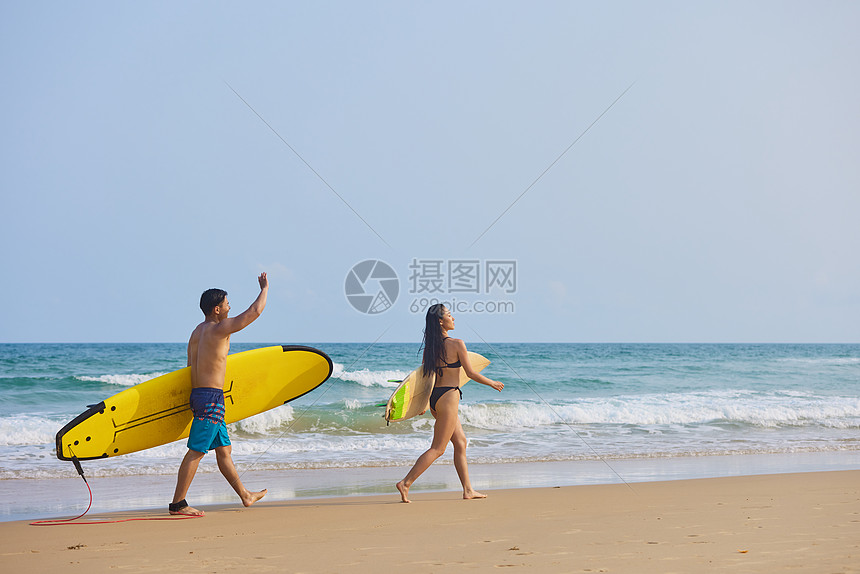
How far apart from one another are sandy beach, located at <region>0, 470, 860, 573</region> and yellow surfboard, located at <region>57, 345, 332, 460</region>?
535 millimetres

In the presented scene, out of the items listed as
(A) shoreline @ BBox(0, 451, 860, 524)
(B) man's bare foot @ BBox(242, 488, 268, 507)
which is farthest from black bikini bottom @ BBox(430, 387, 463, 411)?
(B) man's bare foot @ BBox(242, 488, 268, 507)

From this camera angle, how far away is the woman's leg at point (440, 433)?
17.7ft

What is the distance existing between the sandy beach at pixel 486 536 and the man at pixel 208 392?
1.13 feet

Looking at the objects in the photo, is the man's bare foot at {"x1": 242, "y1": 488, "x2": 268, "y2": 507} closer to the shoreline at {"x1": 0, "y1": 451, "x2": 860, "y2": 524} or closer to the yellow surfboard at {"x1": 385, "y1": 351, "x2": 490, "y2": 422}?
the shoreline at {"x1": 0, "y1": 451, "x2": 860, "y2": 524}

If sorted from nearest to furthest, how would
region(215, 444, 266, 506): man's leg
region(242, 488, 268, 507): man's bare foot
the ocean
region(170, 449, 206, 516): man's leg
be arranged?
region(170, 449, 206, 516): man's leg < region(215, 444, 266, 506): man's leg < region(242, 488, 268, 507): man's bare foot < the ocean

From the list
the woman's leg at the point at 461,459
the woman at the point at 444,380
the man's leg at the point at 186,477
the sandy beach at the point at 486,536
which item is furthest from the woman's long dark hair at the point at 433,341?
the man's leg at the point at 186,477

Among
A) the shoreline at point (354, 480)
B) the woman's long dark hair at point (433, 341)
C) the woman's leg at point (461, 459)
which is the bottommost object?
the shoreline at point (354, 480)

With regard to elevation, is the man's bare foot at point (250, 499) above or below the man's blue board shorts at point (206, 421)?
below

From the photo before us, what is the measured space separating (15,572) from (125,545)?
628 mm

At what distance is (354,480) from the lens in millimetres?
7129

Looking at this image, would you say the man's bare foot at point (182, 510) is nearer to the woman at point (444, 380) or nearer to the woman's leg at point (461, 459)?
the woman at point (444, 380)

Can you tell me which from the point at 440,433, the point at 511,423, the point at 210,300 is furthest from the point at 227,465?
the point at 511,423

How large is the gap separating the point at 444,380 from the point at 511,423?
26.0ft

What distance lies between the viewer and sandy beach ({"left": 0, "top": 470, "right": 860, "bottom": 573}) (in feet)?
11.9
